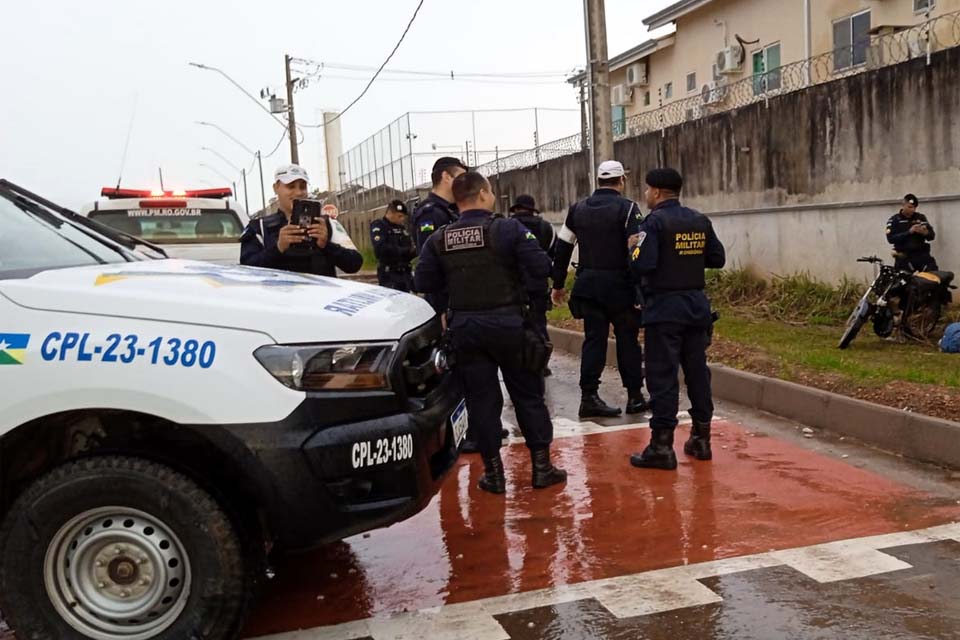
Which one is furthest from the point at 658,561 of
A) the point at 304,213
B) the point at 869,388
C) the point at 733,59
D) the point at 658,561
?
the point at 733,59

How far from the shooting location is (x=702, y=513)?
4.56 m

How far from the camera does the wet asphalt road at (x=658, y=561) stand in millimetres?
3383

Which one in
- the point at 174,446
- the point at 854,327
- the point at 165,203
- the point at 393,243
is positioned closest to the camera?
the point at 174,446

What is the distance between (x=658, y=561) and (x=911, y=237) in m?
6.82

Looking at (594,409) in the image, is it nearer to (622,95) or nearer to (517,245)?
(517,245)

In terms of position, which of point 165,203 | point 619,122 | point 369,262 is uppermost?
point 619,122

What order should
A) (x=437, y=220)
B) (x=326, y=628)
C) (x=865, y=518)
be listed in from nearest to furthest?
1. (x=326, y=628)
2. (x=865, y=518)
3. (x=437, y=220)

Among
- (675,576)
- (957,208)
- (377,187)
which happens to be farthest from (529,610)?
(377,187)

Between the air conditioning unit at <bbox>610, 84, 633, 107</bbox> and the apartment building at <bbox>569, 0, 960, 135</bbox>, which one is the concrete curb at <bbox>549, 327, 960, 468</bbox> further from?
the air conditioning unit at <bbox>610, 84, 633, 107</bbox>

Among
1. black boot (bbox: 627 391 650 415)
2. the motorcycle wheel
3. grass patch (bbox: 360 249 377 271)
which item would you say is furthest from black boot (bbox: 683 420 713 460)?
grass patch (bbox: 360 249 377 271)

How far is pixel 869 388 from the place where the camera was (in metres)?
6.29

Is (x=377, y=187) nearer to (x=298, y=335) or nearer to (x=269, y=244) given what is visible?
(x=269, y=244)

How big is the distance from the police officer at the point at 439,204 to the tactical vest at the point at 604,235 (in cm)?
99

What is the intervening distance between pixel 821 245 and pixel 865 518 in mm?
7423
